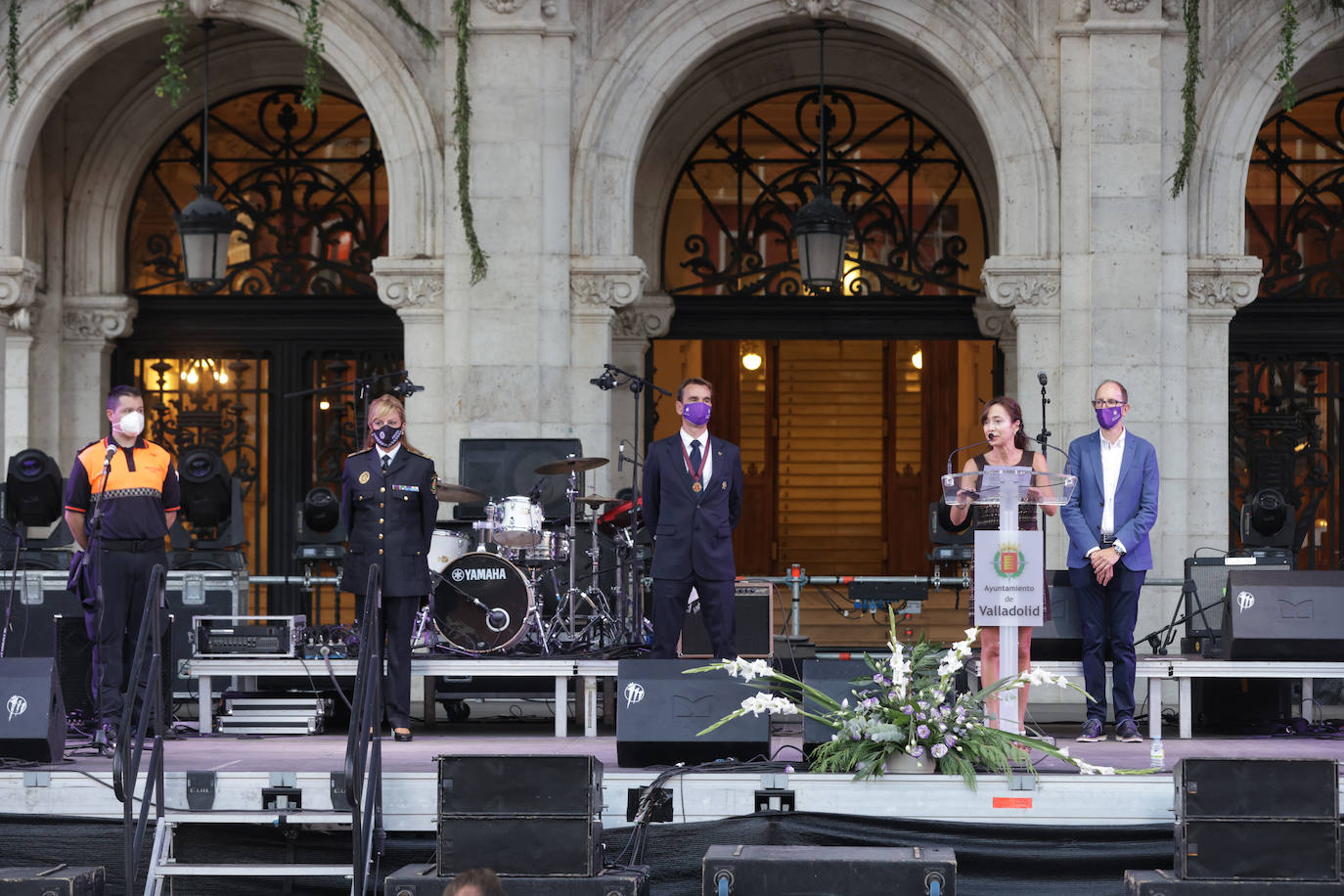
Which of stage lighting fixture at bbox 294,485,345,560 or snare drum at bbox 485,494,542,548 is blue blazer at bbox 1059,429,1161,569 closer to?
snare drum at bbox 485,494,542,548

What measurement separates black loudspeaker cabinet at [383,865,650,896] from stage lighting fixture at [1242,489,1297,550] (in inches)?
283

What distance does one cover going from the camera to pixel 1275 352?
15555mm

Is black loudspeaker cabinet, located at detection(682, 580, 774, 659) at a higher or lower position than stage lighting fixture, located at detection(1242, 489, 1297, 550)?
lower

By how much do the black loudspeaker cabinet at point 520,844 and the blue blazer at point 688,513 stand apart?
8.75 feet

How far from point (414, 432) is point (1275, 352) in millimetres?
7313

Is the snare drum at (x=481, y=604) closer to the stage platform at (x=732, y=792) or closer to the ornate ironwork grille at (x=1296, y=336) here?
the stage platform at (x=732, y=792)

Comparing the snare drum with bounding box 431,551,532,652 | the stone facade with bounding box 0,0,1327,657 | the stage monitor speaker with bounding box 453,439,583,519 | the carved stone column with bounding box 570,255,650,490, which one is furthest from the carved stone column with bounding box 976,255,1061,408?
the snare drum with bounding box 431,551,532,652

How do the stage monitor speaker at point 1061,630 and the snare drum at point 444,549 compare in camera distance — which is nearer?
the stage monitor speaker at point 1061,630

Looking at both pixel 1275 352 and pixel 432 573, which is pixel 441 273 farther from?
pixel 1275 352

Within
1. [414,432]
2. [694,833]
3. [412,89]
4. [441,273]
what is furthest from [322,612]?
[694,833]

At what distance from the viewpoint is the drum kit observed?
11.2 m

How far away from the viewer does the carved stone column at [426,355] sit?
13.8 meters

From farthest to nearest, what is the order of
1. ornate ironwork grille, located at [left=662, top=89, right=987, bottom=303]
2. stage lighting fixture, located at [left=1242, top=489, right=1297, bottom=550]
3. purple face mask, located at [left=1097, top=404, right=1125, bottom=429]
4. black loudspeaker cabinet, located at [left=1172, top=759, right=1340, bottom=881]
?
ornate ironwork grille, located at [left=662, top=89, right=987, bottom=303], stage lighting fixture, located at [left=1242, top=489, right=1297, bottom=550], purple face mask, located at [left=1097, top=404, right=1125, bottom=429], black loudspeaker cabinet, located at [left=1172, top=759, right=1340, bottom=881]

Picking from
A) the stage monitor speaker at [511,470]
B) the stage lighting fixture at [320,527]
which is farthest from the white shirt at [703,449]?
the stage lighting fixture at [320,527]
